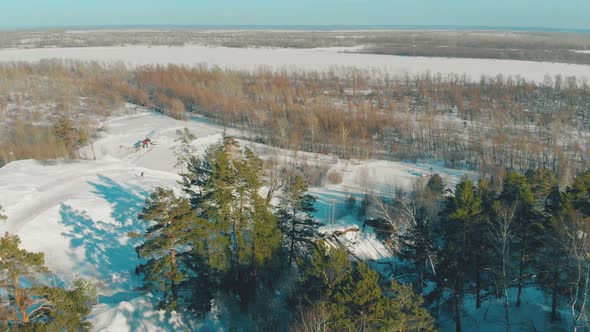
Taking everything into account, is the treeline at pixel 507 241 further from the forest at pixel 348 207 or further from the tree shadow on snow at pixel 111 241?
the tree shadow on snow at pixel 111 241

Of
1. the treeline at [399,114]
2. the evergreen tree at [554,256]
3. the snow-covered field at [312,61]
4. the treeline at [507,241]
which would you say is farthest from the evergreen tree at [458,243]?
the snow-covered field at [312,61]

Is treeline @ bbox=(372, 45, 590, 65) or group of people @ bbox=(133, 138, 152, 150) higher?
treeline @ bbox=(372, 45, 590, 65)

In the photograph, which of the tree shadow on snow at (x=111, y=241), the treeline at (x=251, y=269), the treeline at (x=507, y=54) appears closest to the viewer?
the treeline at (x=251, y=269)

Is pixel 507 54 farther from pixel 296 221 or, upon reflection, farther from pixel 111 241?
pixel 111 241

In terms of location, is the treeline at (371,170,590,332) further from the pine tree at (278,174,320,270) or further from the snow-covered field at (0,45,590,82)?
the snow-covered field at (0,45,590,82)

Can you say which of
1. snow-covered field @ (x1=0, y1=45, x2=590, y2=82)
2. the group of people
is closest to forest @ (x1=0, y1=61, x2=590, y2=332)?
the group of people
